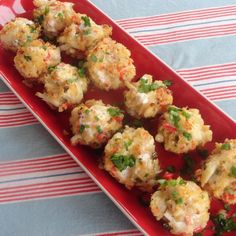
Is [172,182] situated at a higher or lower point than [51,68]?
lower

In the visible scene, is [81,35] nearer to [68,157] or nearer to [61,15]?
[61,15]

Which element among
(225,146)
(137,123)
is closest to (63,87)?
(137,123)

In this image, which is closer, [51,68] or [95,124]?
[95,124]

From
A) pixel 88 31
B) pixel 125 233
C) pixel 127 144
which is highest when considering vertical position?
pixel 88 31

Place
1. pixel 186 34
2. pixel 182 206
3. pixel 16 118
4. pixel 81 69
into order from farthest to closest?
pixel 186 34 → pixel 16 118 → pixel 81 69 → pixel 182 206

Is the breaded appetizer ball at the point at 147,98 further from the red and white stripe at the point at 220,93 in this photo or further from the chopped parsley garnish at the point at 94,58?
the red and white stripe at the point at 220,93

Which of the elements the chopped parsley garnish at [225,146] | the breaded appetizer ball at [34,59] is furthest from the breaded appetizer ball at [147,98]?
the breaded appetizer ball at [34,59]

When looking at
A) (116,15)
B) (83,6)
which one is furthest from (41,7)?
(116,15)

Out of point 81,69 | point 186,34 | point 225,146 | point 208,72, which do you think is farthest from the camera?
point 186,34

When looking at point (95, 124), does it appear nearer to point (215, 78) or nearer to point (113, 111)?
point (113, 111)
